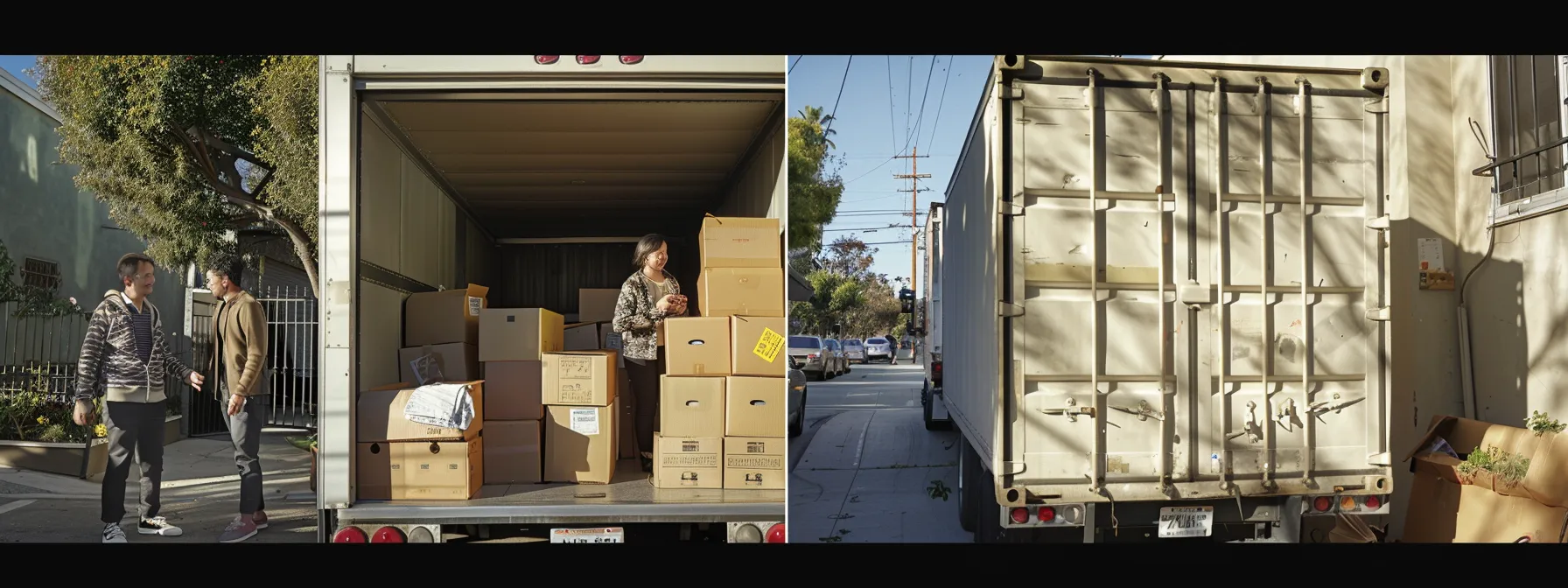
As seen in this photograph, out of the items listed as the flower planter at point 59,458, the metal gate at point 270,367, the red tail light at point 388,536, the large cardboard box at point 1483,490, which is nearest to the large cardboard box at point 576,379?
the red tail light at point 388,536

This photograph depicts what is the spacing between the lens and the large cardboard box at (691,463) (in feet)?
16.4

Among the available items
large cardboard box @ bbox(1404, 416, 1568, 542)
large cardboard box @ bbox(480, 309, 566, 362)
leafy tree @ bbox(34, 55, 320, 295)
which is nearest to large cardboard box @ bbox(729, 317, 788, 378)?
large cardboard box @ bbox(480, 309, 566, 362)

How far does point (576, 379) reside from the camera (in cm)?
514

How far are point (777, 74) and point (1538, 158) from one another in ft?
17.0

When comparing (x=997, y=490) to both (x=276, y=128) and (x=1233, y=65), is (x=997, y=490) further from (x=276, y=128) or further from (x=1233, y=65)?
(x=276, y=128)

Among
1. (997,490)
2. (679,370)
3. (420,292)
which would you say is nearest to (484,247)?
(420,292)

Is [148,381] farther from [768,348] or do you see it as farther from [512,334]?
[768,348]

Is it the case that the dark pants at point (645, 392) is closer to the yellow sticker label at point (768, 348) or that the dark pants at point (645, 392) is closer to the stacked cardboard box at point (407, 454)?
the yellow sticker label at point (768, 348)

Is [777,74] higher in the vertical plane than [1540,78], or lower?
lower

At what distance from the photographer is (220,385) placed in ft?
20.4

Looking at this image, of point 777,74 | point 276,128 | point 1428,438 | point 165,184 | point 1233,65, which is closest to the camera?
point 777,74

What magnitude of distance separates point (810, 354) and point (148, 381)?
56.8ft

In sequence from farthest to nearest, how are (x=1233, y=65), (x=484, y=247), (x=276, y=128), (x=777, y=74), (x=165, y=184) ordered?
1. (x=165, y=184)
2. (x=276, y=128)
3. (x=484, y=247)
4. (x=1233, y=65)
5. (x=777, y=74)

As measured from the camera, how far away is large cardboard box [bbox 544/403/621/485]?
5.16m
